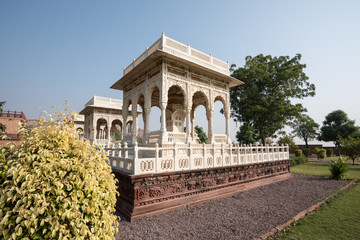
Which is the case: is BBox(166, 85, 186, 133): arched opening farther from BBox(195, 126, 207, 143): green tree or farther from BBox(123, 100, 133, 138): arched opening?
BBox(195, 126, 207, 143): green tree

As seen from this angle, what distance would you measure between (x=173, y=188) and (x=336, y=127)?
2249 inches

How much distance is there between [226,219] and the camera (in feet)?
18.5

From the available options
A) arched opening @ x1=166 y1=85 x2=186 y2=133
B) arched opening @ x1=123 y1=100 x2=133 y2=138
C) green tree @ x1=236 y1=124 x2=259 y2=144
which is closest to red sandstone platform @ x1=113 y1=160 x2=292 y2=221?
arched opening @ x1=123 y1=100 x2=133 y2=138

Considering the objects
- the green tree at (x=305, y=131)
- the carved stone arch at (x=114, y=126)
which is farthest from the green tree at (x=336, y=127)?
the carved stone arch at (x=114, y=126)

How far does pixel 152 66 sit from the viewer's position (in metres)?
10.4

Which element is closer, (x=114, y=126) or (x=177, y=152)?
(x=177, y=152)

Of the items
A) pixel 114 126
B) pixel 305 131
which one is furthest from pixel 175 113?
pixel 305 131

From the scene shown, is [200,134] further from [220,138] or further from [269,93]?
[220,138]

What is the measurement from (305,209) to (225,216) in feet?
9.88

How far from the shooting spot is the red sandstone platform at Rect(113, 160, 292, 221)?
5764 mm

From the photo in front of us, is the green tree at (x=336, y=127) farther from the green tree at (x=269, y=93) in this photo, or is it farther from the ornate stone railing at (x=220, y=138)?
the ornate stone railing at (x=220, y=138)

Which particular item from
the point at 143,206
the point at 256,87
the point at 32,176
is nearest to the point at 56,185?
the point at 32,176

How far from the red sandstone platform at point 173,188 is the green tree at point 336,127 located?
47627 millimetres

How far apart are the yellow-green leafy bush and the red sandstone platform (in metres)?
3.09
